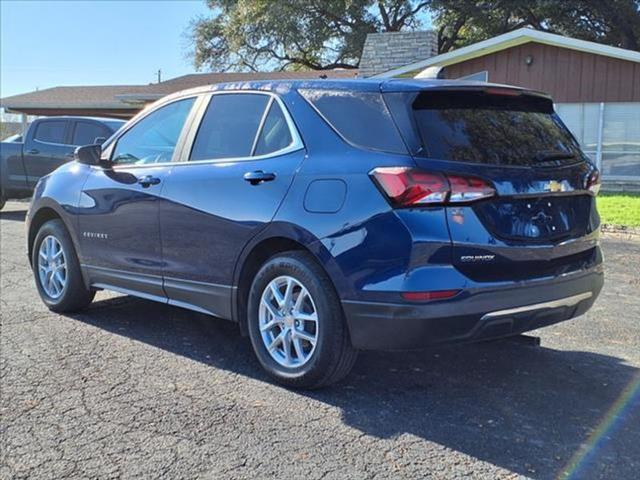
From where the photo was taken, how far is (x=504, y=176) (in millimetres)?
3531

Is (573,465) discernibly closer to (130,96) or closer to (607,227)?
(607,227)

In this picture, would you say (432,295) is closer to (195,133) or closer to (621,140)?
(195,133)

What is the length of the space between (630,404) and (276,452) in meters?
2.07

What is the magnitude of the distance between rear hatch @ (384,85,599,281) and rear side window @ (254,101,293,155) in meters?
0.74

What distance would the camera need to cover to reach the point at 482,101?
3848mm

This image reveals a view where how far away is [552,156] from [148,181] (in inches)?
108

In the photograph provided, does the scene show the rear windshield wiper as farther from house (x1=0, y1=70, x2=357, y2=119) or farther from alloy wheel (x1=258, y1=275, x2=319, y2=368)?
house (x1=0, y1=70, x2=357, y2=119)

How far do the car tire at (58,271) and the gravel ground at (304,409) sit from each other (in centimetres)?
30

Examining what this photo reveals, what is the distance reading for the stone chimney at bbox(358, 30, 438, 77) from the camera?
19391 mm

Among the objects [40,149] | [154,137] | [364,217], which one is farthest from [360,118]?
[40,149]

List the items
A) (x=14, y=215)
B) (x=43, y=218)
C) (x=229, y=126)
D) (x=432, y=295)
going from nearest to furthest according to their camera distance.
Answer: (x=432, y=295) → (x=229, y=126) → (x=43, y=218) → (x=14, y=215)

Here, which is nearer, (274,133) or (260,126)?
(274,133)

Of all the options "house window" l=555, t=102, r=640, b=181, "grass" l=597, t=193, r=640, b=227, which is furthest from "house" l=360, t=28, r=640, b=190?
"grass" l=597, t=193, r=640, b=227

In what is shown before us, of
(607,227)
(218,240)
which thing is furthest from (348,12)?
(218,240)
